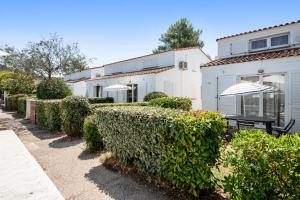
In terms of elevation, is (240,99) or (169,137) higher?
(240,99)

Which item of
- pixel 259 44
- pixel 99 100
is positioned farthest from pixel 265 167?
pixel 99 100

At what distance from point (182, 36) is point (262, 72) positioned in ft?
130

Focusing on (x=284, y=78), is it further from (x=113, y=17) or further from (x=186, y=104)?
(x=113, y=17)

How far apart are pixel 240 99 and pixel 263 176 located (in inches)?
437

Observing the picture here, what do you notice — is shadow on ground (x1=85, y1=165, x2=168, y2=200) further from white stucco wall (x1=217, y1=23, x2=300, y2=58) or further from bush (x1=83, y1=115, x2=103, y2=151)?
white stucco wall (x1=217, y1=23, x2=300, y2=58)

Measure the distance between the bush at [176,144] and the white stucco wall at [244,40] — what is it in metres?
12.5

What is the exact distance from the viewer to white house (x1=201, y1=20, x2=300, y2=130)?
11594 millimetres

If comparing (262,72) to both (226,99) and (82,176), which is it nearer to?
(226,99)

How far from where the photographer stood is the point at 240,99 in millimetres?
13953

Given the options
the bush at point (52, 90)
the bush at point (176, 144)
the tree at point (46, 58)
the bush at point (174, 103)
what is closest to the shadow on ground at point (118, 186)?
the bush at point (176, 144)

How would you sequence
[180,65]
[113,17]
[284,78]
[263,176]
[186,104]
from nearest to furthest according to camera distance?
1. [263,176]
2. [284,78]
3. [186,104]
4. [113,17]
5. [180,65]

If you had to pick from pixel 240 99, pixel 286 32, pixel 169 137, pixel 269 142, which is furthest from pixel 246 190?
pixel 286 32

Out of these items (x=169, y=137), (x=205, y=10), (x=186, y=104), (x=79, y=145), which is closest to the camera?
(x=169, y=137)

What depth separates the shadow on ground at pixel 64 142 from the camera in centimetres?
1043
